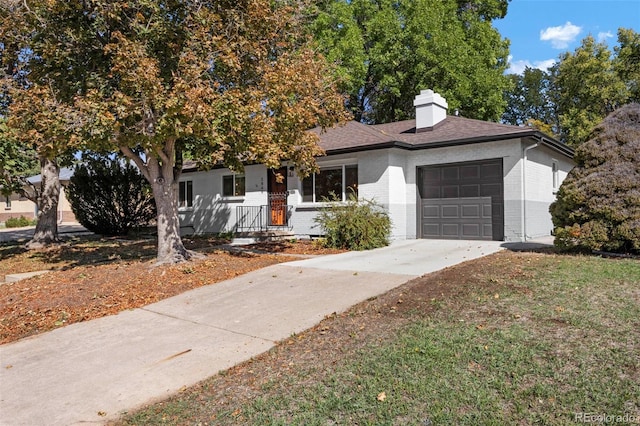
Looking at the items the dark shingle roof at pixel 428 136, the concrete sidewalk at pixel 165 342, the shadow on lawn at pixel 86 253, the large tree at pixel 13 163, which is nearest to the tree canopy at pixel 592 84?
the dark shingle roof at pixel 428 136

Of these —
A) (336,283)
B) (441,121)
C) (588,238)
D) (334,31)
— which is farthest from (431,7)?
(336,283)

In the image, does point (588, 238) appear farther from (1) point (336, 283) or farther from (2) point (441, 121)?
(2) point (441, 121)

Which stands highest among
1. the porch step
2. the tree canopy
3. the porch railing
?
the tree canopy

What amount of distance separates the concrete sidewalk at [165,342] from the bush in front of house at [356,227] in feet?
10.7

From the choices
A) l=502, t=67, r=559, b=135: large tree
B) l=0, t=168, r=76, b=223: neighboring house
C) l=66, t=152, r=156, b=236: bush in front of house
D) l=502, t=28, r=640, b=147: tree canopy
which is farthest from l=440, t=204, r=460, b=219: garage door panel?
l=0, t=168, r=76, b=223: neighboring house

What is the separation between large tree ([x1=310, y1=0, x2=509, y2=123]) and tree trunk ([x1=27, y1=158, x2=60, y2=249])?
1303cm

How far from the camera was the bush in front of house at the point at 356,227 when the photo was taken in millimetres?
11734

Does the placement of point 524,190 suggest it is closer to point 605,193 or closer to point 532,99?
point 605,193

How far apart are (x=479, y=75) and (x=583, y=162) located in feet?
48.3

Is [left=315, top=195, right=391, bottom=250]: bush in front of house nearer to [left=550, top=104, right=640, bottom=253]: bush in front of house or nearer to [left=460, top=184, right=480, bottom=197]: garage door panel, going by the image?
[left=460, top=184, right=480, bottom=197]: garage door panel

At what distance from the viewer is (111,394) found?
3.83m

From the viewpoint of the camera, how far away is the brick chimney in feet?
48.5

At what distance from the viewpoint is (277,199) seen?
52.7 ft

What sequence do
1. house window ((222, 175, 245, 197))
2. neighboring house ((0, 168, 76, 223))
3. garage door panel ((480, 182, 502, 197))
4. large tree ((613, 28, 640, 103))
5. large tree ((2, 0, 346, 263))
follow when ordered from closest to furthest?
large tree ((2, 0, 346, 263)) < garage door panel ((480, 182, 502, 197)) < house window ((222, 175, 245, 197)) < large tree ((613, 28, 640, 103)) < neighboring house ((0, 168, 76, 223))
